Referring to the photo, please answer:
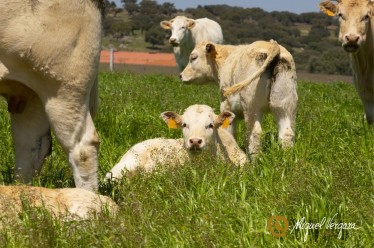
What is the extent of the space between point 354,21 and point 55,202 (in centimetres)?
591

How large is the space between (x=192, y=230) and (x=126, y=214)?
23.8 inches

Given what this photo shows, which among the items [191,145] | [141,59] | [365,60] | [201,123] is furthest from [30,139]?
[141,59]

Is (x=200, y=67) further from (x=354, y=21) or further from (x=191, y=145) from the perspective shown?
(x=191, y=145)

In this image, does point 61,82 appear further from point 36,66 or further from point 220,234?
point 220,234

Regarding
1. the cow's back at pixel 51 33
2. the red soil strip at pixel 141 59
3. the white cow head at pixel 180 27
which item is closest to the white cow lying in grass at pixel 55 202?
the cow's back at pixel 51 33

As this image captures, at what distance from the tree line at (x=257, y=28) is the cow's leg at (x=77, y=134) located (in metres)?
56.6

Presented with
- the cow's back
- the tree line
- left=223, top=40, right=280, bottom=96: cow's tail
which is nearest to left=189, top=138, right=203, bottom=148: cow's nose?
left=223, top=40, right=280, bottom=96: cow's tail

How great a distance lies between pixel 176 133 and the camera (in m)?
9.62

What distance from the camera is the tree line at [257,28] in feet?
238

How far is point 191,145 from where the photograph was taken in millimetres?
7988

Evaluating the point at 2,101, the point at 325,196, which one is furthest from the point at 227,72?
the point at 325,196

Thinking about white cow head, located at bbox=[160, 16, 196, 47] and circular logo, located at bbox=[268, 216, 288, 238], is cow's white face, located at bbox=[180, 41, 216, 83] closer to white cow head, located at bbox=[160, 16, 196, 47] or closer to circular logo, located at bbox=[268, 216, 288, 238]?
circular logo, located at bbox=[268, 216, 288, 238]

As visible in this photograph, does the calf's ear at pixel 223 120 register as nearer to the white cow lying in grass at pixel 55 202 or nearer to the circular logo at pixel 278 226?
the white cow lying in grass at pixel 55 202

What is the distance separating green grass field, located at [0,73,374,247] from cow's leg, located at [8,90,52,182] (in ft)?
0.41
